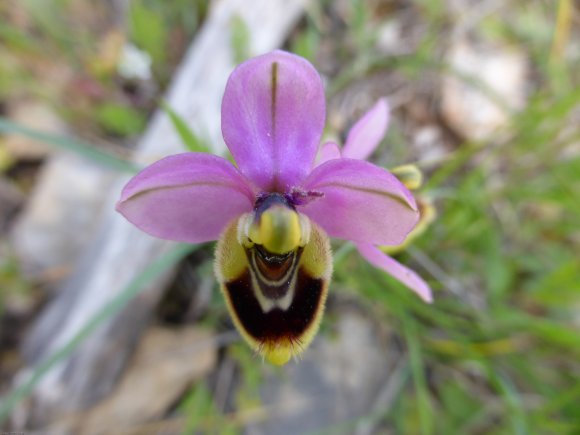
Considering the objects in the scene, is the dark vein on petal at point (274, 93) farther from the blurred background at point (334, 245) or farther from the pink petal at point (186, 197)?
the blurred background at point (334, 245)

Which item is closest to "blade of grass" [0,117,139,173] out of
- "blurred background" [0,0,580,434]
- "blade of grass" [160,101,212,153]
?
"blurred background" [0,0,580,434]

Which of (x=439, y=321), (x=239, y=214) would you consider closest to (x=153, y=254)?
(x=239, y=214)

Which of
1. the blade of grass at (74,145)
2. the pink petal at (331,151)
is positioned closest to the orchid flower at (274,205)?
the pink petal at (331,151)

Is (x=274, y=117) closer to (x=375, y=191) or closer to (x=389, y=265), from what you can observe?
(x=375, y=191)

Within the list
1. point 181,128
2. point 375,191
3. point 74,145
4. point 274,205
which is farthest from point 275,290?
point 74,145

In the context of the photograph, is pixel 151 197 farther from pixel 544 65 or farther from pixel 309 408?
pixel 544 65

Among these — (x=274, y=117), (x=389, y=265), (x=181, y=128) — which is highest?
(x=274, y=117)

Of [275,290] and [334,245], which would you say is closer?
[275,290]

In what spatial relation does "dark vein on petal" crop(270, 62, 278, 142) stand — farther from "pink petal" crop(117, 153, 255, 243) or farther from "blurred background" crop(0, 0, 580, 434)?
"blurred background" crop(0, 0, 580, 434)
